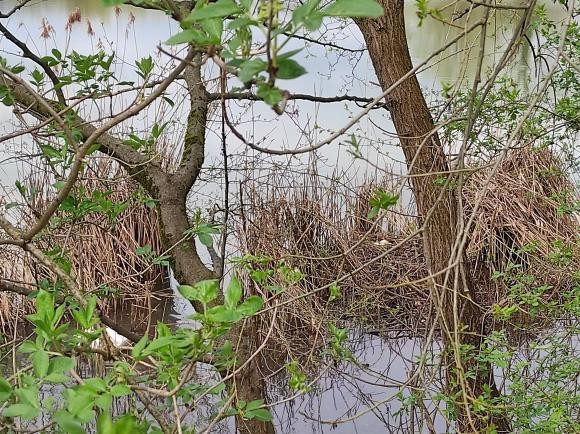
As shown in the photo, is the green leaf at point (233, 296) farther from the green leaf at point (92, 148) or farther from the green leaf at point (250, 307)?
the green leaf at point (92, 148)

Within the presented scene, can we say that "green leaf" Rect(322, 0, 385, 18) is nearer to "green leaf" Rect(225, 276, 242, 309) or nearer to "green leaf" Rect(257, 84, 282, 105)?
"green leaf" Rect(257, 84, 282, 105)

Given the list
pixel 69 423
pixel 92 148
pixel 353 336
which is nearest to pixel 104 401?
pixel 69 423

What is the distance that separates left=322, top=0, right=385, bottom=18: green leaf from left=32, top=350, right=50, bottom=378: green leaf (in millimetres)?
469

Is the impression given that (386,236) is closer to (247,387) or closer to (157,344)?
(247,387)

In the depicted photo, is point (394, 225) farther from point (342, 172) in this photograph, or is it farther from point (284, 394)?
point (284, 394)

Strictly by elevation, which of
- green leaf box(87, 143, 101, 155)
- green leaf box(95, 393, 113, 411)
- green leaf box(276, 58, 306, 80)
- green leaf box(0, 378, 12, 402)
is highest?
green leaf box(87, 143, 101, 155)

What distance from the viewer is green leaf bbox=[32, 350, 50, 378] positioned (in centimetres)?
75

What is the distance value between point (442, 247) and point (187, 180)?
816 mm

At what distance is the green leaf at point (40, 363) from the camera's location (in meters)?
0.75

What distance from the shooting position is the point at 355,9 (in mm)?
513

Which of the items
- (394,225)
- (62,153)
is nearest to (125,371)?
(62,153)

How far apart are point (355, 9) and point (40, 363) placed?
A: 492 millimetres

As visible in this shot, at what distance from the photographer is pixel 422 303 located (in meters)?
3.78

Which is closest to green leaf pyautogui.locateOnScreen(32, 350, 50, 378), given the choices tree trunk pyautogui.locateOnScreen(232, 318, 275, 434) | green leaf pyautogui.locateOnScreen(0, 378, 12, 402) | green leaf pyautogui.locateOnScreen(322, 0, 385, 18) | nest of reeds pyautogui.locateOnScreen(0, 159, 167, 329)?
green leaf pyautogui.locateOnScreen(0, 378, 12, 402)
